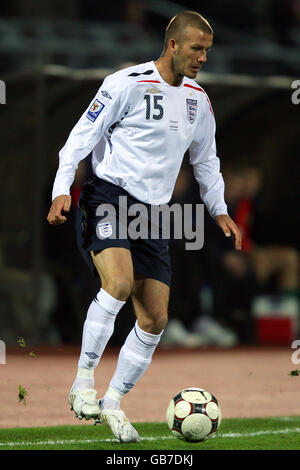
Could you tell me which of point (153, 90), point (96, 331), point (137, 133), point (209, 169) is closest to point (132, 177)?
point (137, 133)

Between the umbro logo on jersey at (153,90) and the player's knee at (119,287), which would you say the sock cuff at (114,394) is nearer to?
the player's knee at (119,287)

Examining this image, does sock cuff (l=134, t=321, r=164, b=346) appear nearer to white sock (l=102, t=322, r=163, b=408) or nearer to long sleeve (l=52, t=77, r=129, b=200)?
white sock (l=102, t=322, r=163, b=408)

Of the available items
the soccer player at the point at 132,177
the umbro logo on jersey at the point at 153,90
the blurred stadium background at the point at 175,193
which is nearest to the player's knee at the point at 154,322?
the soccer player at the point at 132,177

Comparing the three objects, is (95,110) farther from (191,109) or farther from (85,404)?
(85,404)

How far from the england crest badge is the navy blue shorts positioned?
0.57 m

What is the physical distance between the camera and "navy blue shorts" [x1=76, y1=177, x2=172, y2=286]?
660 cm

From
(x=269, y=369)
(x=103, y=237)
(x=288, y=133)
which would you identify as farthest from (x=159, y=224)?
(x=288, y=133)

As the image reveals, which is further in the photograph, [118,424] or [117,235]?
[117,235]

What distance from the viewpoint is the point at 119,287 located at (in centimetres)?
637

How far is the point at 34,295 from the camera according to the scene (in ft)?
A: 40.5

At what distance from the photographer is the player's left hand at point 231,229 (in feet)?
22.4

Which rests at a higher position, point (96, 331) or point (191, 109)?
point (191, 109)

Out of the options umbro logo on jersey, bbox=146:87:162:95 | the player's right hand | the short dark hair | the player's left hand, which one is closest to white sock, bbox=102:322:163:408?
the player's left hand

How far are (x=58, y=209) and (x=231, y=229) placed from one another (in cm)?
115
